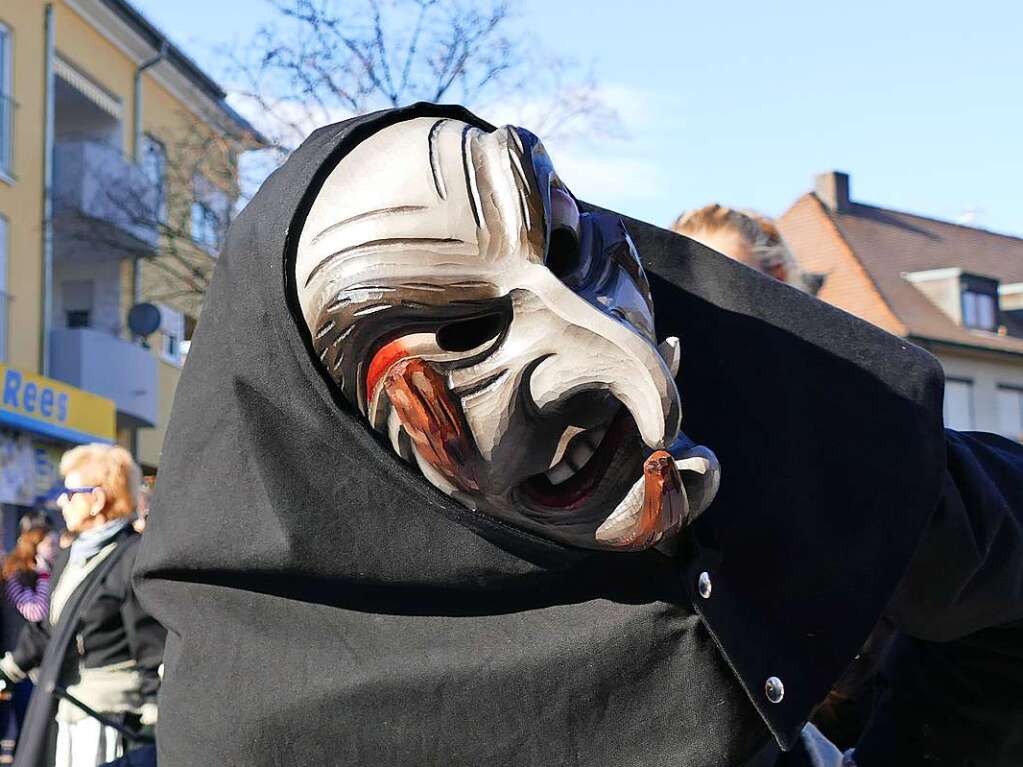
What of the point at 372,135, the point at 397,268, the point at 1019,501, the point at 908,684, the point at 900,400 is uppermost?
the point at 372,135

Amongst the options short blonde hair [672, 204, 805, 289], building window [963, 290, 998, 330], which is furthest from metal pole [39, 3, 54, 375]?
building window [963, 290, 998, 330]

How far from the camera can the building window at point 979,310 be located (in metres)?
33.2

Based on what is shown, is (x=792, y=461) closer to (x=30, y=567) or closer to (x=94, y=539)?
(x=94, y=539)

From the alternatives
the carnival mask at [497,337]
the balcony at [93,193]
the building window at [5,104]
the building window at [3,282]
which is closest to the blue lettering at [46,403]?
the building window at [3,282]

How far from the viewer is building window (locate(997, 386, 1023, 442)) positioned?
33.2m

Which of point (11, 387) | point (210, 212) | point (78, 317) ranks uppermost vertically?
point (210, 212)

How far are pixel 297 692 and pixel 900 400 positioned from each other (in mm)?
726

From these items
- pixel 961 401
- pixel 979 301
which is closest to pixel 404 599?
pixel 961 401

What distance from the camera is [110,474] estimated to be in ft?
21.2

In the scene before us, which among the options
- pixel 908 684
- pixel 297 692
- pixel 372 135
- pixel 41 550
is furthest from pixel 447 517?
pixel 41 550

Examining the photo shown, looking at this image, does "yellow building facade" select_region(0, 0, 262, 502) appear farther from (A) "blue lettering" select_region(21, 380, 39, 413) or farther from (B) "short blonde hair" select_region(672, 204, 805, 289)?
(B) "short blonde hair" select_region(672, 204, 805, 289)

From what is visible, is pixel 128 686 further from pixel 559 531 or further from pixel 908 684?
pixel 559 531

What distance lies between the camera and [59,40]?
68.6ft

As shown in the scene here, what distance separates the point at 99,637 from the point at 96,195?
47.1 feet
